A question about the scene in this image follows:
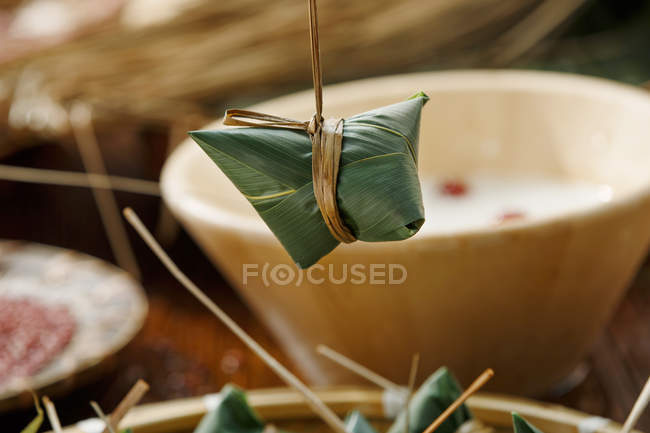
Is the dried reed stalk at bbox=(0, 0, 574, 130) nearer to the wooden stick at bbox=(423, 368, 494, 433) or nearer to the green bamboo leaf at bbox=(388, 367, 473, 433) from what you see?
the green bamboo leaf at bbox=(388, 367, 473, 433)

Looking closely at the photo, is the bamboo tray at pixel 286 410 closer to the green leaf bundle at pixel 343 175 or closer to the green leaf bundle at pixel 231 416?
the green leaf bundle at pixel 231 416

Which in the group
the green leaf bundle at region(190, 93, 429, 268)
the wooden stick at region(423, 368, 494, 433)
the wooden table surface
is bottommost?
the wooden table surface

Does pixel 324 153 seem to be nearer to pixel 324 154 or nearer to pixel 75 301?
pixel 324 154

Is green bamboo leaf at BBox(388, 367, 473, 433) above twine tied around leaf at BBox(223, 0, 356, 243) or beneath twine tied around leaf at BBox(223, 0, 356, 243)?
beneath

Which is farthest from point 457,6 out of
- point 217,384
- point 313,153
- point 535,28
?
point 313,153

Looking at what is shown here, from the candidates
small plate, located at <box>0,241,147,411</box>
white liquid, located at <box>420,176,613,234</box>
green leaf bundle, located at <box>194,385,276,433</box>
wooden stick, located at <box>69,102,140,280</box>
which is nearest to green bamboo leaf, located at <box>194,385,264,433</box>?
green leaf bundle, located at <box>194,385,276,433</box>

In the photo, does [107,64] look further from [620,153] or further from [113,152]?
[620,153]

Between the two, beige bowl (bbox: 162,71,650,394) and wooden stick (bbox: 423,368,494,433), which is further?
beige bowl (bbox: 162,71,650,394)
